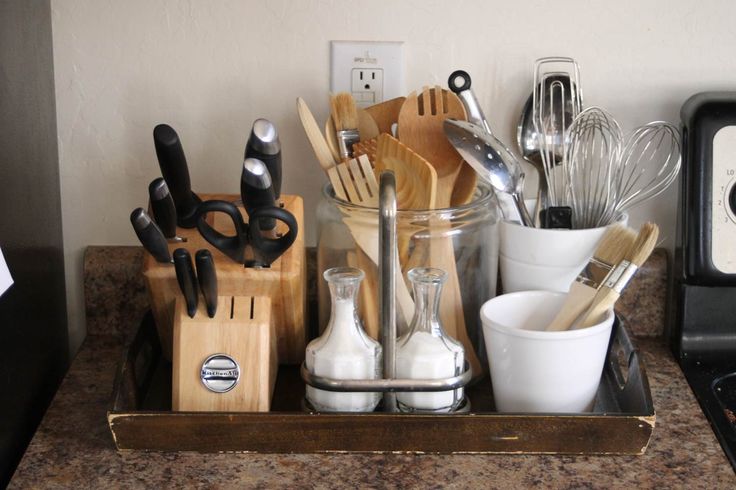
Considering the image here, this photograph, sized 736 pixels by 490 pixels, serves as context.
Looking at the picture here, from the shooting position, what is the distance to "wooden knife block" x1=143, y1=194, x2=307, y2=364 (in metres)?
0.83

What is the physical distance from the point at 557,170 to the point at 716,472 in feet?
1.20

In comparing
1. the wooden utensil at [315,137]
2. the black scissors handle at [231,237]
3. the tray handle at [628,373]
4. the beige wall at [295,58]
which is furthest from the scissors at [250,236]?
the tray handle at [628,373]

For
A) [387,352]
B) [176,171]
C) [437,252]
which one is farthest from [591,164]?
[176,171]

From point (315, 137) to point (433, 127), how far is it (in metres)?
0.12

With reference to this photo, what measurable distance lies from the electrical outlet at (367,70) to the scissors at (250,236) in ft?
0.78

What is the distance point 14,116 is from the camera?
86cm

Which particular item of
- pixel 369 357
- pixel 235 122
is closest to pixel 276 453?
pixel 369 357

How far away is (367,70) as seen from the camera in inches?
38.9

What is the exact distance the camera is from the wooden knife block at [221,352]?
806mm

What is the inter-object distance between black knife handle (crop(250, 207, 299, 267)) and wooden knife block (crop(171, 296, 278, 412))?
0.18 feet

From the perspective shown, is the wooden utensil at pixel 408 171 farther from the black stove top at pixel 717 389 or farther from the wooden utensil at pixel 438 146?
the black stove top at pixel 717 389

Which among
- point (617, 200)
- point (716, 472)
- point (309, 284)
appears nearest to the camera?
point (716, 472)

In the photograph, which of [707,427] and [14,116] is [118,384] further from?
[707,427]

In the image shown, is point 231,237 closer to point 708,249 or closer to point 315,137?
point 315,137
